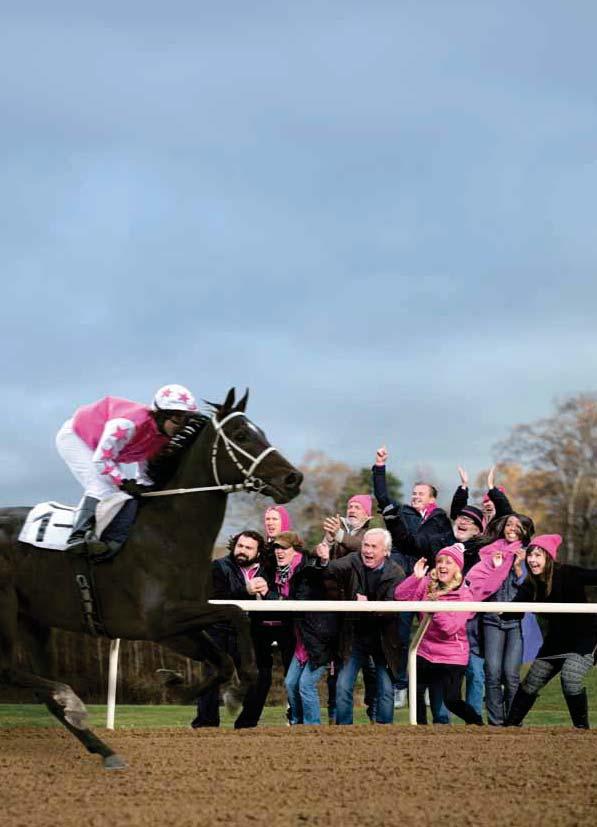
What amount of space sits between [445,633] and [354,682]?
0.73 m

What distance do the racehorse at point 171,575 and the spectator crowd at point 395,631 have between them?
5.69ft

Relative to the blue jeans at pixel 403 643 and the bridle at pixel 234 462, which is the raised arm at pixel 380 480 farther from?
the bridle at pixel 234 462

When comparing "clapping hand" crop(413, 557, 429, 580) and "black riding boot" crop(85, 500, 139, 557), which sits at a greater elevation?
"black riding boot" crop(85, 500, 139, 557)

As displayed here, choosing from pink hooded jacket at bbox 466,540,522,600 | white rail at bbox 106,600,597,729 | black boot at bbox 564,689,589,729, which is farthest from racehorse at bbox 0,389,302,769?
black boot at bbox 564,689,589,729

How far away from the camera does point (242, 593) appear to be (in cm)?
855

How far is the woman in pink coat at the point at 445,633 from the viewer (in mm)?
8445

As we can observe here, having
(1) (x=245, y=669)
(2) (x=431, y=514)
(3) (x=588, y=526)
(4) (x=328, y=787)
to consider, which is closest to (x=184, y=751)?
(1) (x=245, y=669)

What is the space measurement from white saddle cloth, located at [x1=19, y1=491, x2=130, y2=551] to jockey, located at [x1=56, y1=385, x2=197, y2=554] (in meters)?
0.05

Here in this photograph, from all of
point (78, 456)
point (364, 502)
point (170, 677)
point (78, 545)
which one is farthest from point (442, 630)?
point (78, 456)

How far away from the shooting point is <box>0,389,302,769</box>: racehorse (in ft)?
21.3

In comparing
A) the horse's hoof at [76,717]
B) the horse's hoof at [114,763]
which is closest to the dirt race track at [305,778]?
the horse's hoof at [114,763]

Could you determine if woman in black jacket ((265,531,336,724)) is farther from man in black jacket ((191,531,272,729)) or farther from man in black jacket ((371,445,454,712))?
man in black jacket ((371,445,454,712))

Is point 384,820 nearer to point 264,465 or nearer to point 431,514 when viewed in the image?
point 264,465

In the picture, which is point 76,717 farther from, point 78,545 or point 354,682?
point 354,682
